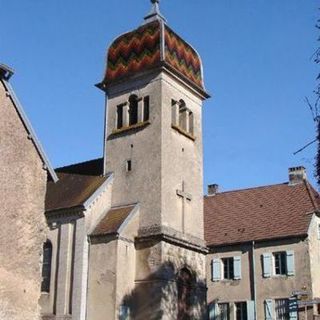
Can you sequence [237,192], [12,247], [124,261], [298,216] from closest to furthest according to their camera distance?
[12,247]
[124,261]
[298,216]
[237,192]

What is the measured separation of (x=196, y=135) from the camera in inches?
1342

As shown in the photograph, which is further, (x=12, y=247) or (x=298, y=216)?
(x=298, y=216)

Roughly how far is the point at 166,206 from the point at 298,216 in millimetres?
9938

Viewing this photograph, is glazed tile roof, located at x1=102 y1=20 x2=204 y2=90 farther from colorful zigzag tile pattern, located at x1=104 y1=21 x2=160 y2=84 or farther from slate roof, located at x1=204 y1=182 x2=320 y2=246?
slate roof, located at x1=204 y1=182 x2=320 y2=246

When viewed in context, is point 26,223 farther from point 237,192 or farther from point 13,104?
point 237,192

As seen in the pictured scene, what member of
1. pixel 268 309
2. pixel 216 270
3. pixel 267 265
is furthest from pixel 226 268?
pixel 268 309

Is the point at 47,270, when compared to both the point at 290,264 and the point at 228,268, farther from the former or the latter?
the point at 290,264

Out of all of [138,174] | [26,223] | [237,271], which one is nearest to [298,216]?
[237,271]

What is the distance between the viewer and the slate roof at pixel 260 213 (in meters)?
36.1

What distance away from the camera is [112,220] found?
1168 inches

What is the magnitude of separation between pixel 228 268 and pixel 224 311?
2518 millimetres

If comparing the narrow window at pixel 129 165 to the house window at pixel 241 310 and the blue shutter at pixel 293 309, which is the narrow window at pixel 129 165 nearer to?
the house window at pixel 241 310

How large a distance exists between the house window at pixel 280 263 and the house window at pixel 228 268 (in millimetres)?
2712

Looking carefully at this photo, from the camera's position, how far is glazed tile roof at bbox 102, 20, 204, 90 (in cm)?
3256
